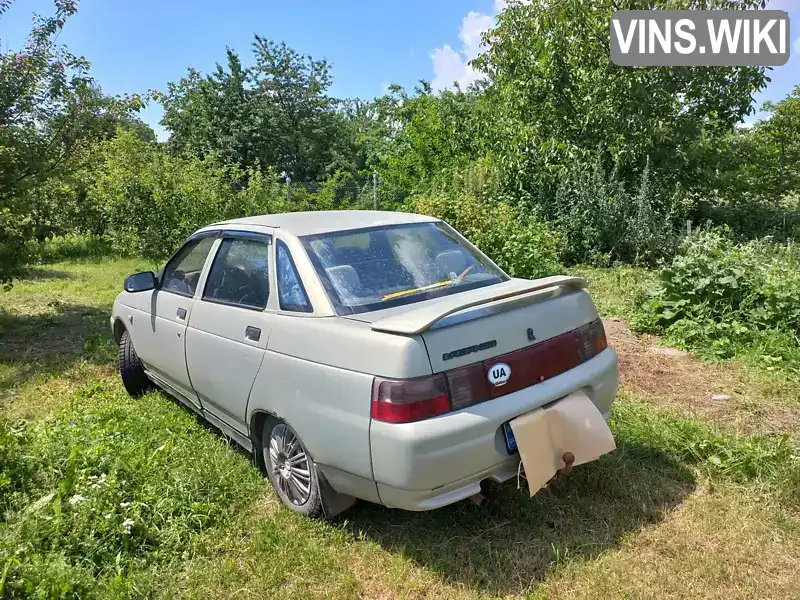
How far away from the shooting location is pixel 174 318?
4020mm

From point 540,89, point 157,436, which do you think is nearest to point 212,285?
point 157,436

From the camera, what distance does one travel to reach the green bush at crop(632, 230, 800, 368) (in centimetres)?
533

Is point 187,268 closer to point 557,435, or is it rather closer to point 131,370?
point 131,370

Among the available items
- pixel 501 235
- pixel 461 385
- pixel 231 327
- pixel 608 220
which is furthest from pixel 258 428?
pixel 608 220

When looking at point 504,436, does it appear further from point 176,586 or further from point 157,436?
point 157,436

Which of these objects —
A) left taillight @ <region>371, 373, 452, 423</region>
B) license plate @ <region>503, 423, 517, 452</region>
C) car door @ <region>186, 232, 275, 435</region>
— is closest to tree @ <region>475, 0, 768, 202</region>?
car door @ <region>186, 232, 275, 435</region>

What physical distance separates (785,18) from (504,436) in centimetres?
1134

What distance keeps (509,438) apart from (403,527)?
0.85 m

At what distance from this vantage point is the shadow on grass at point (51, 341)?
5926 millimetres

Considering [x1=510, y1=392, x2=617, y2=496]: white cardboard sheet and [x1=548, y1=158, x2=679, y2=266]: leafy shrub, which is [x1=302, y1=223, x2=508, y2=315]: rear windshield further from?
[x1=548, y1=158, x2=679, y2=266]: leafy shrub

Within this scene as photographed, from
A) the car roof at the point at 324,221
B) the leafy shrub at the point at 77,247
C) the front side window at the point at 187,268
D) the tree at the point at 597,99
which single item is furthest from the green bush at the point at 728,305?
the leafy shrub at the point at 77,247

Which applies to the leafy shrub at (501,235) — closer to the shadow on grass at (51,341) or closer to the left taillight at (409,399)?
the shadow on grass at (51,341)

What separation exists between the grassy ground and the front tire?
0.30ft

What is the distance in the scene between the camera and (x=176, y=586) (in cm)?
260
